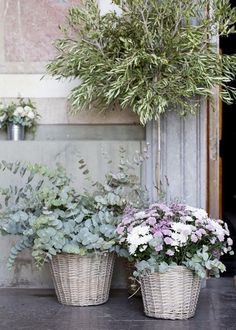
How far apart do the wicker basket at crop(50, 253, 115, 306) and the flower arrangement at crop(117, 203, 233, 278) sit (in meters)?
0.30

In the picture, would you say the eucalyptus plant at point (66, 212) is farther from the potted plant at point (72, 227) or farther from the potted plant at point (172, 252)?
the potted plant at point (172, 252)

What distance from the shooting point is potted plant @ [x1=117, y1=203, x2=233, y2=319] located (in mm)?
4336

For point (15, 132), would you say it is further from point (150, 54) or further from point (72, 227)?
point (150, 54)

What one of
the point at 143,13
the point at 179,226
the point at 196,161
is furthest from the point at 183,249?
the point at 143,13

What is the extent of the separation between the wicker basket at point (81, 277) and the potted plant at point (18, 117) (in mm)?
1193

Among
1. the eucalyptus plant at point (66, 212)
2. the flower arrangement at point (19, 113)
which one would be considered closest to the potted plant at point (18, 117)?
the flower arrangement at point (19, 113)

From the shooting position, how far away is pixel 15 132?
5422mm

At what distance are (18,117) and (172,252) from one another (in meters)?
1.82

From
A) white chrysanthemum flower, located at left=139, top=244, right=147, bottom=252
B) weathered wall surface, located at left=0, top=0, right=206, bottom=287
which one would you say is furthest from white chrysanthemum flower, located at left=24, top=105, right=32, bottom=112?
white chrysanthemum flower, located at left=139, top=244, right=147, bottom=252

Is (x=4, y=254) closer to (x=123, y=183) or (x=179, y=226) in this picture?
(x=123, y=183)

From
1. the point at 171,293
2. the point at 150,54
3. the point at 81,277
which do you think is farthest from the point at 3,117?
the point at 171,293

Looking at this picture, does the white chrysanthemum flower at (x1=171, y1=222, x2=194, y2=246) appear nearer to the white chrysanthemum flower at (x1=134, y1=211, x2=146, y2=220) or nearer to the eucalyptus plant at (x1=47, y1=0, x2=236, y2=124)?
the white chrysanthemum flower at (x1=134, y1=211, x2=146, y2=220)

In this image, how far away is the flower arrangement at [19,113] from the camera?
17.6 ft

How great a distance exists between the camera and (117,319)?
177 inches
